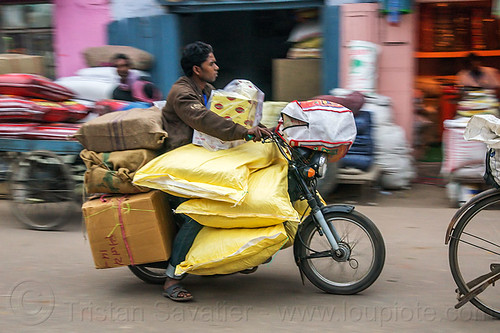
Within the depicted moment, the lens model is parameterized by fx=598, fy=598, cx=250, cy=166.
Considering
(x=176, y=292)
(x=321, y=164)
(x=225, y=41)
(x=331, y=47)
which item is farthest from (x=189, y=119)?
(x=225, y=41)

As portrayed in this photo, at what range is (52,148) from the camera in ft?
19.0

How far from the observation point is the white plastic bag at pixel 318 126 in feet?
12.6

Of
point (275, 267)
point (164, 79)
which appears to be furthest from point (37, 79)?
point (275, 267)

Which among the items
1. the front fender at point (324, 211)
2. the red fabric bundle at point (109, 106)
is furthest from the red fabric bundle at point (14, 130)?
the front fender at point (324, 211)

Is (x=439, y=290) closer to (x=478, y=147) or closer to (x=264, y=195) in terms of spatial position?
(x=264, y=195)

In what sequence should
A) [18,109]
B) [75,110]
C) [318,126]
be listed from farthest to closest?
[75,110], [18,109], [318,126]

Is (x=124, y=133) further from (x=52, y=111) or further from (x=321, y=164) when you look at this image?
(x=52, y=111)

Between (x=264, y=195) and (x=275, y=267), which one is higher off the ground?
(x=264, y=195)

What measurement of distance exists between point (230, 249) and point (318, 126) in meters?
0.97

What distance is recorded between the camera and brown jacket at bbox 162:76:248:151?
3.79 metres

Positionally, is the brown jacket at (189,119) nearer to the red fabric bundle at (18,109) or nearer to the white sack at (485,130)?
the white sack at (485,130)

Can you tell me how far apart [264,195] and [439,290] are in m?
1.49

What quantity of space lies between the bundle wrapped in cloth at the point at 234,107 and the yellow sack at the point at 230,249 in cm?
58

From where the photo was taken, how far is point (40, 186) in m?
5.92
